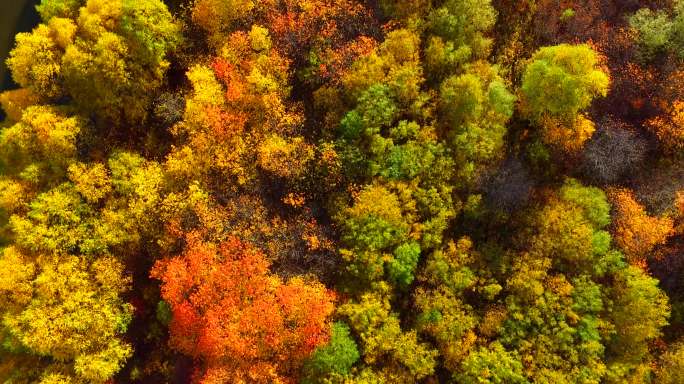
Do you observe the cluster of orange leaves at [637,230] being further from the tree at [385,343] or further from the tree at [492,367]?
the tree at [385,343]

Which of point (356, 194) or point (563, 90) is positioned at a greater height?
point (563, 90)

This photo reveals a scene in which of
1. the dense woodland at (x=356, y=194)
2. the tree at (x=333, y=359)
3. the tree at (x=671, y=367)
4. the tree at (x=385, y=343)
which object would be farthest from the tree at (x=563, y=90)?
the tree at (x=333, y=359)

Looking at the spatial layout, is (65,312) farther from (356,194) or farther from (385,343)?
(385,343)

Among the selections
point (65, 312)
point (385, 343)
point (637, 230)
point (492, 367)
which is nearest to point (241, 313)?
point (385, 343)

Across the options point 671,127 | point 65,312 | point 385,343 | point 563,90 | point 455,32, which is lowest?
point 65,312

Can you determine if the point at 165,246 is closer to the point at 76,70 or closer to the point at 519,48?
the point at 76,70

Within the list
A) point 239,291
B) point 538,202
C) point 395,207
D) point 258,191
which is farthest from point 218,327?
point 538,202

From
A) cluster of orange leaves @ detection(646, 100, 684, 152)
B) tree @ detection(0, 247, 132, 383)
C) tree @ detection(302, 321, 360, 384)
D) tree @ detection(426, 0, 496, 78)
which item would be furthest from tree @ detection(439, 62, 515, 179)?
tree @ detection(0, 247, 132, 383)

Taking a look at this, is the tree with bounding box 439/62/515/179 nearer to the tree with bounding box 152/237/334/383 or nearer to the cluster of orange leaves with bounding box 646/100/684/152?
the cluster of orange leaves with bounding box 646/100/684/152
